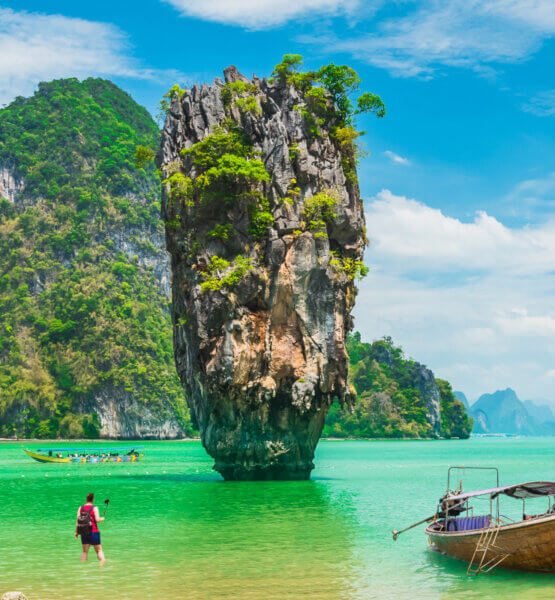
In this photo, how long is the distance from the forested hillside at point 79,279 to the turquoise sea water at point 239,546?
213 feet

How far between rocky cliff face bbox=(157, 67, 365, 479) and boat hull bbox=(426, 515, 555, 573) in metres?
15.8

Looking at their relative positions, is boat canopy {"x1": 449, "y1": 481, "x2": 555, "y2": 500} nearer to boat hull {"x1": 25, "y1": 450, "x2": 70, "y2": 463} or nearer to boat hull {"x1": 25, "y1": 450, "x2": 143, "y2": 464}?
boat hull {"x1": 25, "y1": 450, "x2": 143, "y2": 464}

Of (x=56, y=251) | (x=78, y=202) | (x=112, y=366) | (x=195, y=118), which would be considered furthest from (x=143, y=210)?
(x=195, y=118)

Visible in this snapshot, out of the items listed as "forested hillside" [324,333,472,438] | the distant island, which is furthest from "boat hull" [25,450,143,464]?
"forested hillside" [324,333,472,438]

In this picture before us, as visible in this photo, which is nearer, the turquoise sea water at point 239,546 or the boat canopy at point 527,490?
the turquoise sea water at point 239,546

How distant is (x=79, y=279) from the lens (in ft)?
349

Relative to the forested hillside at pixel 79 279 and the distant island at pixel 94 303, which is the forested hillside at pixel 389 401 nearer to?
the distant island at pixel 94 303

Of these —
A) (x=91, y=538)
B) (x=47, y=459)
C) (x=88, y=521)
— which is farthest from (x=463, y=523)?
(x=47, y=459)

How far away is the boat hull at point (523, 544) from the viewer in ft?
42.6

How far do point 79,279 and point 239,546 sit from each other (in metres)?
94.3

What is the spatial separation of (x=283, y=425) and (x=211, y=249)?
8237 mm

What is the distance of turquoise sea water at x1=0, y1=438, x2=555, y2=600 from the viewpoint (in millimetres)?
12938

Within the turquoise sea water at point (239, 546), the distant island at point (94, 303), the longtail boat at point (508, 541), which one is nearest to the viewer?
the turquoise sea water at point (239, 546)

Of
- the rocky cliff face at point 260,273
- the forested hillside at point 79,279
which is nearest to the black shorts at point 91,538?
the rocky cliff face at point 260,273
